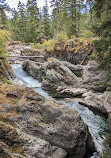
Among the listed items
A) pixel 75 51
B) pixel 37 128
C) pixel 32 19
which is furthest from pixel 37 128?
pixel 32 19

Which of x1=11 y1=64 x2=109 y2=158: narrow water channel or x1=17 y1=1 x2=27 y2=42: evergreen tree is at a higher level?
x1=17 y1=1 x2=27 y2=42: evergreen tree

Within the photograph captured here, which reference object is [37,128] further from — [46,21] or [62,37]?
[46,21]

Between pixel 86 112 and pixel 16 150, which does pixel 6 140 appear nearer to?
pixel 16 150

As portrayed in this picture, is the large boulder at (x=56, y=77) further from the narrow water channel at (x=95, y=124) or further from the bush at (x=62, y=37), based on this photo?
the bush at (x=62, y=37)

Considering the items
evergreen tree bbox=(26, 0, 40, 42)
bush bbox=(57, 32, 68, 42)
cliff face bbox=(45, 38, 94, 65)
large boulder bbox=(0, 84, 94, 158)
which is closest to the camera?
large boulder bbox=(0, 84, 94, 158)

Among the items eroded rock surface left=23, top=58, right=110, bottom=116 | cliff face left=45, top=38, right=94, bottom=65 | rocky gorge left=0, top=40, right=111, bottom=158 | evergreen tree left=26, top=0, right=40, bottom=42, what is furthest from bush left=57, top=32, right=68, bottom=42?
rocky gorge left=0, top=40, right=111, bottom=158

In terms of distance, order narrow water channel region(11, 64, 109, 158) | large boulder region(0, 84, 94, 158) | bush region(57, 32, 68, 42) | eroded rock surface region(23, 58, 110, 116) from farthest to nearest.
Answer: bush region(57, 32, 68, 42) → eroded rock surface region(23, 58, 110, 116) → narrow water channel region(11, 64, 109, 158) → large boulder region(0, 84, 94, 158)

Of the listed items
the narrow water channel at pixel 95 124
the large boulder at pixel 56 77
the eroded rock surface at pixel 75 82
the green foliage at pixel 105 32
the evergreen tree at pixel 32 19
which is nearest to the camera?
the narrow water channel at pixel 95 124

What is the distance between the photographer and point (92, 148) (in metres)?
4.83

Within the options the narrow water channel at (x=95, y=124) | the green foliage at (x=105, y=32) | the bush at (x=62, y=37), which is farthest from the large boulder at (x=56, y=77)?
the bush at (x=62, y=37)

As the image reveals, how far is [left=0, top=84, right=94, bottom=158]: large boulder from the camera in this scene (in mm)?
3207

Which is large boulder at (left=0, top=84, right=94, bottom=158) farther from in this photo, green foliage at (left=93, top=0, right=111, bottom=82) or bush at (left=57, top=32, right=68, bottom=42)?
bush at (left=57, top=32, right=68, bottom=42)

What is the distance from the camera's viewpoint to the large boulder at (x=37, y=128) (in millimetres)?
3207

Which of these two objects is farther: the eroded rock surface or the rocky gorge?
the eroded rock surface
